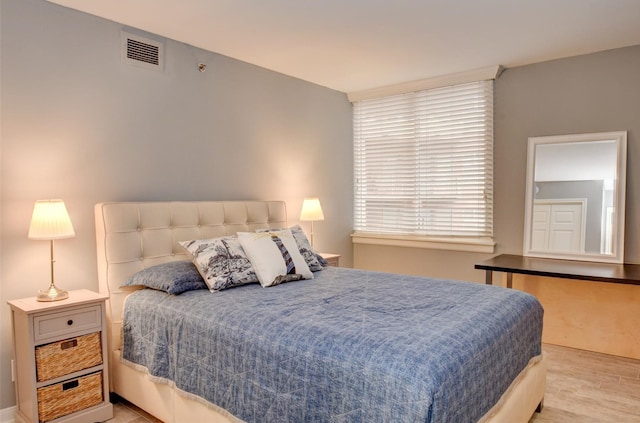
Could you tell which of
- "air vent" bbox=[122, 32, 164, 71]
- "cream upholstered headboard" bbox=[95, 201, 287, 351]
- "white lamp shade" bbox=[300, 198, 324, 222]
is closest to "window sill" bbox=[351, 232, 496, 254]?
"white lamp shade" bbox=[300, 198, 324, 222]

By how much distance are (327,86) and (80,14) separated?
2.48 meters

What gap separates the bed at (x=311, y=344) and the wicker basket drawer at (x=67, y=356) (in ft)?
0.61

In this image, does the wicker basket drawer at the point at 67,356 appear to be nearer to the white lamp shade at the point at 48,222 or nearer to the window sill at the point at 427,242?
the white lamp shade at the point at 48,222

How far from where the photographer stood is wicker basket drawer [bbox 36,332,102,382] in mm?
2193

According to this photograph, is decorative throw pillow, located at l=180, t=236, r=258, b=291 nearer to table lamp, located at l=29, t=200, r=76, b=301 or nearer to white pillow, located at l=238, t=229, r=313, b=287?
white pillow, located at l=238, t=229, r=313, b=287

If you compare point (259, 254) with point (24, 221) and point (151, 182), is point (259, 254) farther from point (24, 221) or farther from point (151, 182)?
point (24, 221)

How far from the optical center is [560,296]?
3672mm

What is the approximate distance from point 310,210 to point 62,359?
239 centimetres

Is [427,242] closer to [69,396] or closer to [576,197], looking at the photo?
[576,197]

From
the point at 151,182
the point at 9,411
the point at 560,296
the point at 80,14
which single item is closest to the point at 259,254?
the point at 151,182

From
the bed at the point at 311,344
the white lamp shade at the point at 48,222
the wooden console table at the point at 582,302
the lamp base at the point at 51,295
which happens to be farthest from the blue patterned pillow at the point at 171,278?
the wooden console table at the point at 582,302

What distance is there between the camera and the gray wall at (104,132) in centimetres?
243

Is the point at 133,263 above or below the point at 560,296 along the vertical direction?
above

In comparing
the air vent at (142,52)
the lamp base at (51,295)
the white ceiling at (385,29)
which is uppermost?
the white ceiling at (385,29)
